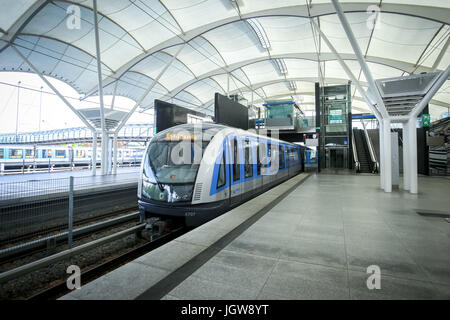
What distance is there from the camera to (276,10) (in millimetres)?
17500

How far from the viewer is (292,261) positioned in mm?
3133

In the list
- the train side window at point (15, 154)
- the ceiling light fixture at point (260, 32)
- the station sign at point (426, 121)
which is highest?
the ceiling light fixture at point (260, 32)

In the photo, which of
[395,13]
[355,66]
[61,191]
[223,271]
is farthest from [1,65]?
[355,66]

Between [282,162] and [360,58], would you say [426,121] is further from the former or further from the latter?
[360,58]

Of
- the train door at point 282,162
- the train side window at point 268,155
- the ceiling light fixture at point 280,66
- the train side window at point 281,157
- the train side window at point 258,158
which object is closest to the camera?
the train side window at point 258,158

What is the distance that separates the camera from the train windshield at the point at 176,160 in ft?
18.2

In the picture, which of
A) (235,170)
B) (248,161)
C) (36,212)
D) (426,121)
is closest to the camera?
(36,212)

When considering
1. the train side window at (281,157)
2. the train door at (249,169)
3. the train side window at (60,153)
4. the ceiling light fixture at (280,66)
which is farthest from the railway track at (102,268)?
the ceiling light fixture at (280,66)

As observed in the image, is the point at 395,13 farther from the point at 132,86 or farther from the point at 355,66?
the point at 132,86

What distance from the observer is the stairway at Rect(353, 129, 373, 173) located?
64.9 feet

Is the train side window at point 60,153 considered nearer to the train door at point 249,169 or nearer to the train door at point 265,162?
the train door at point 265,162

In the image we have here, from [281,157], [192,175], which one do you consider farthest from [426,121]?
[192,175]

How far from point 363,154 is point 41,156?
30.8 m

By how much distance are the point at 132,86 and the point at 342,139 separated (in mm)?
23936
